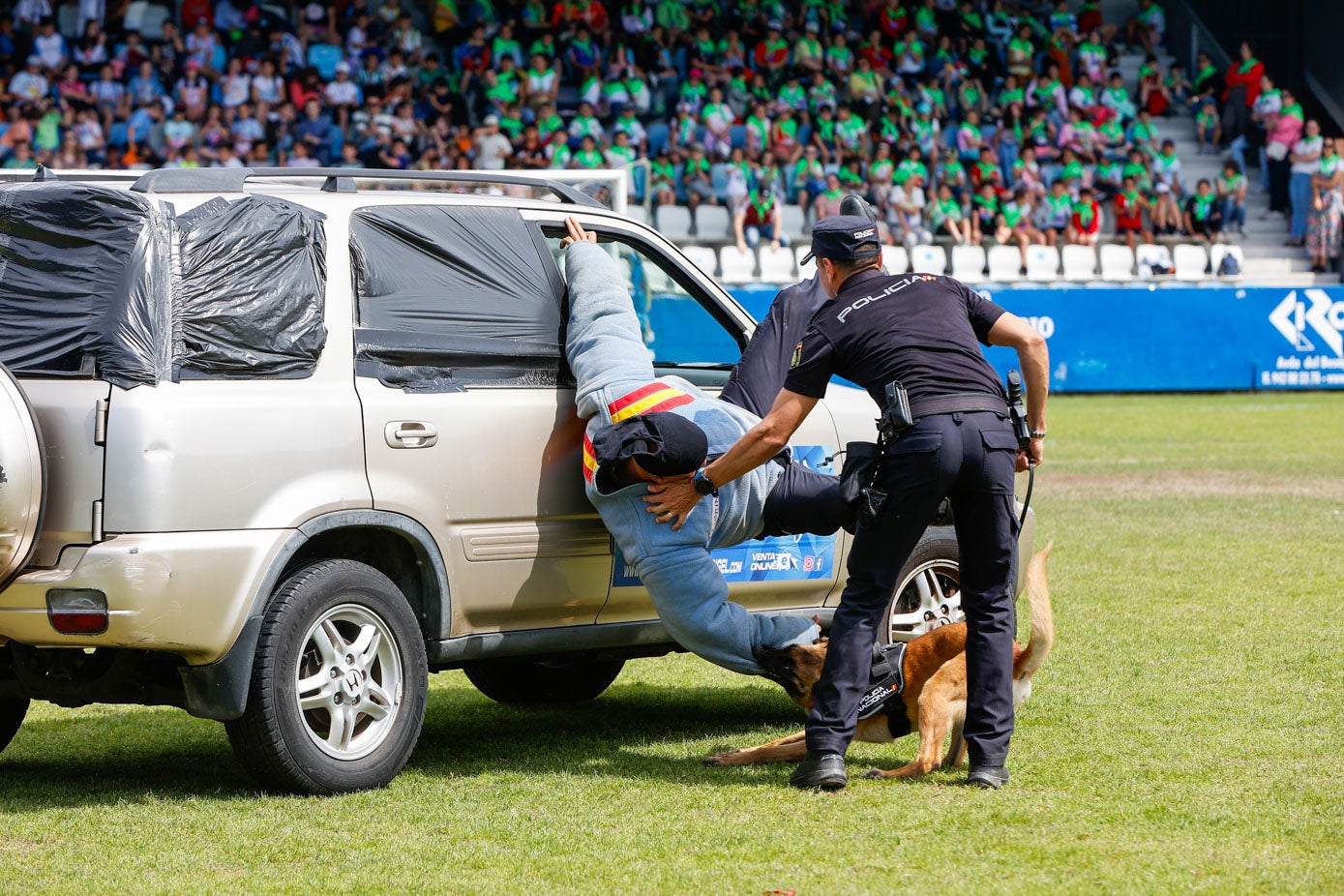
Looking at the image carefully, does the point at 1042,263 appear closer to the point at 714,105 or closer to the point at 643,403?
the point at 714,105

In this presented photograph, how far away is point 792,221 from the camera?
26156mm

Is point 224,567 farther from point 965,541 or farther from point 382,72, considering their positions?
point 382,72

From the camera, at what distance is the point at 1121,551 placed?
11383 millimetres

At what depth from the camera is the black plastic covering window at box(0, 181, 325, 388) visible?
5.14 m

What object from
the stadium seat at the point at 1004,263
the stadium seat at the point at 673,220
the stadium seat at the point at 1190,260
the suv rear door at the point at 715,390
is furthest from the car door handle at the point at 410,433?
the stadium seat at the point at 1190,260

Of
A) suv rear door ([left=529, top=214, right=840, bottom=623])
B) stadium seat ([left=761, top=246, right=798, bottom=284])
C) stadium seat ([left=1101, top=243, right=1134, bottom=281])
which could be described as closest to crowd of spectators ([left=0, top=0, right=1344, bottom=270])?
stadium seat ([left=761, top=246, right=798, bottom=284])

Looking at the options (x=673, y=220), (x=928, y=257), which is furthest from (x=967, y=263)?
(x=673, y=220)

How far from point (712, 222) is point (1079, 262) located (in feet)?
19.0

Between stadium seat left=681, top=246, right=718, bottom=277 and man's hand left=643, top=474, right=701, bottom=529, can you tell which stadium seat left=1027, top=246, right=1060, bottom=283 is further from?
man's hand left=643, top=474, right=701, bottom=529

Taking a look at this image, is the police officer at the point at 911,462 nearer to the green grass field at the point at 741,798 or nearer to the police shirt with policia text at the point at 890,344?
the police shirt with policia text at the point at 890,344

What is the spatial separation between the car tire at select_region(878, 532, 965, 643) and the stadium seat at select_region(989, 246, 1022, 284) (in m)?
19.4

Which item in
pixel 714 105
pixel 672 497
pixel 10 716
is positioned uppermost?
pixel 714 105

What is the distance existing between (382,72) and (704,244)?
216 inches

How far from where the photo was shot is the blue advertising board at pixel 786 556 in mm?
6418
